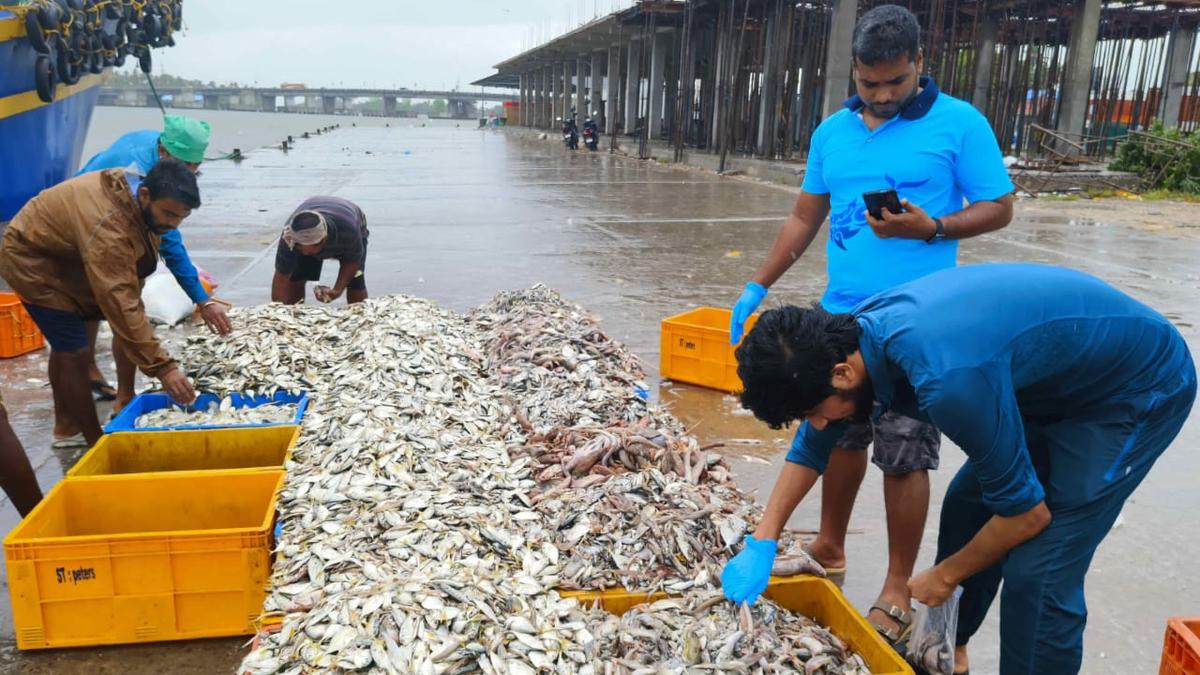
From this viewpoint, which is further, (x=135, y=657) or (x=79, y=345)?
(x=79, y=345)

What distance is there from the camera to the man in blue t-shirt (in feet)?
8.87

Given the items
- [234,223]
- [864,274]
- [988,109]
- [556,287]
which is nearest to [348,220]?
[556,287]

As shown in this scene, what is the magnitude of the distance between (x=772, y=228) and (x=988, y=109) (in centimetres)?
1518

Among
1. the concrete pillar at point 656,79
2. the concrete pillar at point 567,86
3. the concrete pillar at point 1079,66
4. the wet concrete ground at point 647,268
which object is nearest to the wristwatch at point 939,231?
the wet concrete ground at point 647,268

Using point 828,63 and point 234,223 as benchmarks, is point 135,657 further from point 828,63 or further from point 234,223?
point 828,63

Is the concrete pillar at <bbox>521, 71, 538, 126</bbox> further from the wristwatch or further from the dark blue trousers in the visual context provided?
the dark blue trousers

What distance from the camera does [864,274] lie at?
2926mm

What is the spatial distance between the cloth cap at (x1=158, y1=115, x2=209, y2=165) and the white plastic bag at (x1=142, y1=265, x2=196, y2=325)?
167 centimetres

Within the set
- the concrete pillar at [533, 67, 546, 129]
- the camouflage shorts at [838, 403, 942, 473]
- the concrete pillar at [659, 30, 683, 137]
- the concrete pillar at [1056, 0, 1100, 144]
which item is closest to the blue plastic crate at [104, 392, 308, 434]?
the camouflage shorts at [838, 403, 942, 473]

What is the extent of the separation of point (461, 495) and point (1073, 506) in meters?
2.02

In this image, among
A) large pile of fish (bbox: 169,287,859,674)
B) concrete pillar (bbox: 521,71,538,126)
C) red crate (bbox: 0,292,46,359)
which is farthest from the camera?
concrete pillar (bbox: 521,71,538,126)

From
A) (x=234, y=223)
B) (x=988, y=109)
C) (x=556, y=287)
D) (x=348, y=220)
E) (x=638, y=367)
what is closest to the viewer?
(x=638, y=367)

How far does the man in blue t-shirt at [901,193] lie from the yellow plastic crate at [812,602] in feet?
0.82

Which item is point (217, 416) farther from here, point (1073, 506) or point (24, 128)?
point (24, 128)
